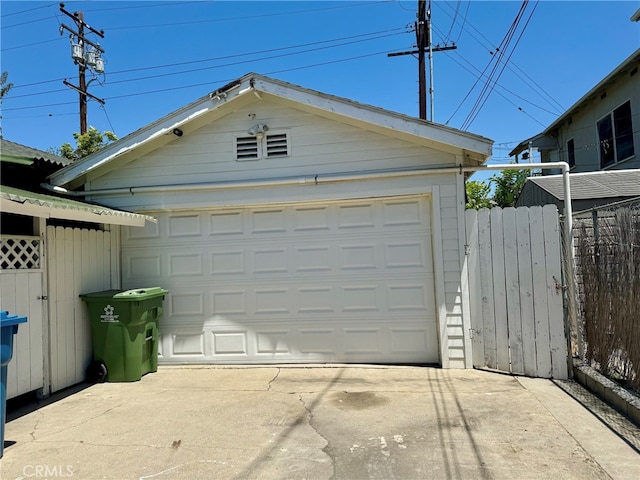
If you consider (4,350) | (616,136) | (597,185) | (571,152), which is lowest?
(4,350)

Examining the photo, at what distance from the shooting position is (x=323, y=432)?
3.67 meters

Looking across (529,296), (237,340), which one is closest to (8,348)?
(237,340)

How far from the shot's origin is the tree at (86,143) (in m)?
15.7

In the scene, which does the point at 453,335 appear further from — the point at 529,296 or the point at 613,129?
the point at 613,129

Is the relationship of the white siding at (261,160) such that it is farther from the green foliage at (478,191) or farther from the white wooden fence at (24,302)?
the green foliage at (478,191)

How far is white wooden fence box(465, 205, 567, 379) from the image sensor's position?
5164 millimetres

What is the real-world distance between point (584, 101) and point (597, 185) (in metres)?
5.20

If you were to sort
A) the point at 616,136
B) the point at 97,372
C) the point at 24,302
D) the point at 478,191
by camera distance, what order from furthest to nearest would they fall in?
1. the point at 478,191
2. the point at 616,136
3. the point at 97,372
4. the point at 24,302

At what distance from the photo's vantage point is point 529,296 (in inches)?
207

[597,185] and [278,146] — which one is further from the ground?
[278,146]

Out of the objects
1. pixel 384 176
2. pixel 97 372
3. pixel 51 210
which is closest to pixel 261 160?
pixel 384 176

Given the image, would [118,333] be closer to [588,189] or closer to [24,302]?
[24,302]

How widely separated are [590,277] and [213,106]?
533cm

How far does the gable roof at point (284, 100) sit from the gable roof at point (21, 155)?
1.14ft
